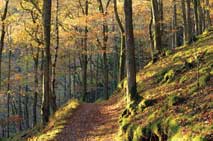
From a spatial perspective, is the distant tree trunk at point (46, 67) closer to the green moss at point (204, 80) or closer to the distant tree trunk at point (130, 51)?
the distant tree trunk at point (130, 51)

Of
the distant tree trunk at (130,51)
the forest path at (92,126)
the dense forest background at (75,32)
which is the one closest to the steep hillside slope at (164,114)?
the forest path at (92,126)

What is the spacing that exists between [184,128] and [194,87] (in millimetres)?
3079

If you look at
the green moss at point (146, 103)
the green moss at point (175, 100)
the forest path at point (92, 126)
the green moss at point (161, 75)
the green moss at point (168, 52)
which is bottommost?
the forest path at point (92, 126)

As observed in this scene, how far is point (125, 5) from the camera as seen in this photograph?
14.0 meters

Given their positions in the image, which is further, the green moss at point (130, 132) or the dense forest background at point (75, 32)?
the dense forest background at point (75, 32)

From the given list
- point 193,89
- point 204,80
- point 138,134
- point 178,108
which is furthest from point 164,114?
point 204,80

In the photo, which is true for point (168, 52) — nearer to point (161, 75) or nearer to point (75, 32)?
point (161, 75)

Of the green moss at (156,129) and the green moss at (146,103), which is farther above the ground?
the green moss at (146,103)

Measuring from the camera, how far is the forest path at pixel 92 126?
45.1 ft

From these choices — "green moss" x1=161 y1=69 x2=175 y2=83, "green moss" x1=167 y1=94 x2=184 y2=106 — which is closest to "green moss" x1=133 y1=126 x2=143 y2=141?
"green moss" x1=167 y1=94 x2=184 y2=106

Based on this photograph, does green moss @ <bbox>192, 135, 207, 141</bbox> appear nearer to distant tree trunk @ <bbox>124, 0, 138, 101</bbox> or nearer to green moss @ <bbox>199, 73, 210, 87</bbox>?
green moss @ <bbox>199, 73, 210, 87</bbox>

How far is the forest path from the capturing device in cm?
1375

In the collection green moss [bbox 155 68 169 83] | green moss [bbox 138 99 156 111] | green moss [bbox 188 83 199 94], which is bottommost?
green moss [bbox 138 99 156 111]

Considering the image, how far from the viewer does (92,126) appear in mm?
15633
